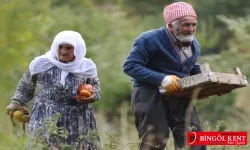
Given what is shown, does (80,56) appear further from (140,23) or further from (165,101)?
(140,23)

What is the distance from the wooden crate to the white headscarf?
74 centimetres

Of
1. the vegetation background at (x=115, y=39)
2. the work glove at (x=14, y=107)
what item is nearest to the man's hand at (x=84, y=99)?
the work glove at (x=14, y=107)

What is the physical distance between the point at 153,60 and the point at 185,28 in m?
0.38

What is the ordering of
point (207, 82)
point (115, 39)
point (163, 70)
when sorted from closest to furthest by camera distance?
point (207, 82), point (163, 70), point (115, 39)

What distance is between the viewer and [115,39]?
19.2 metres

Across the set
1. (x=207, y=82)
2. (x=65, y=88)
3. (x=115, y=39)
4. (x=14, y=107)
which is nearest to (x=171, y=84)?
(x=207, y=82)

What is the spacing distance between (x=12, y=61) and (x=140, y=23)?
9311 mm

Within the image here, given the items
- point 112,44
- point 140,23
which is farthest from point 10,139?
point 140,23

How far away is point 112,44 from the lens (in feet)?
61.2

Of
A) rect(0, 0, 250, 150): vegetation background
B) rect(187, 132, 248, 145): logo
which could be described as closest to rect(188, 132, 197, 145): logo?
rect(187, 132, 248, 145): logo

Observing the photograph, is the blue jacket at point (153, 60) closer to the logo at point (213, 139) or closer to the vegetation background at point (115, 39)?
the logo at point (213, 139)

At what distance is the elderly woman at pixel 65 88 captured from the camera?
8773 millimetres

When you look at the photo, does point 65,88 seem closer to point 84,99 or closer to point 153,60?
point 84,99

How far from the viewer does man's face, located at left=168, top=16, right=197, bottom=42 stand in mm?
8648
